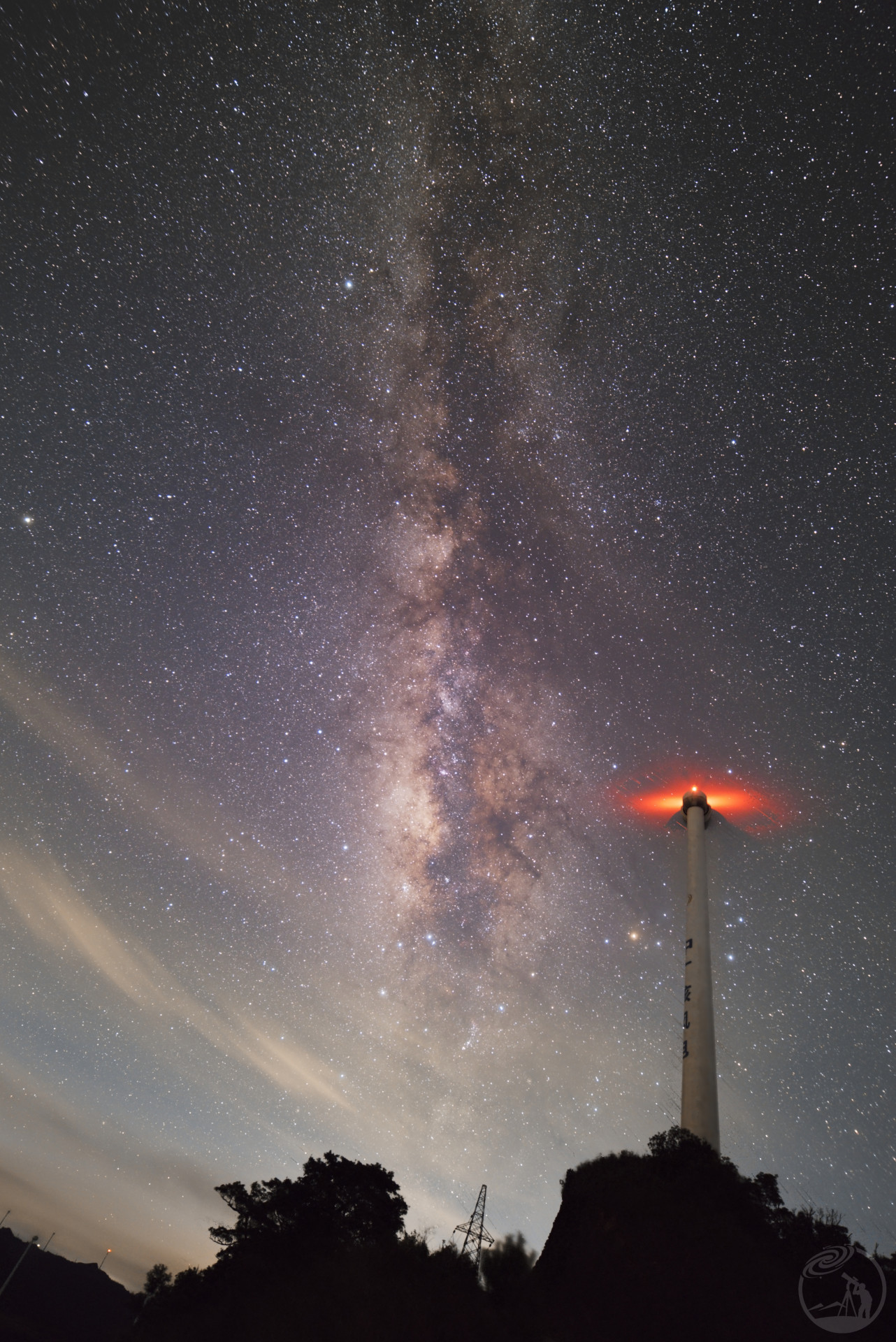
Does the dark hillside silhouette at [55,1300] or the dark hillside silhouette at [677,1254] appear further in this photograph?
the dark hillside silhouette at [55,1300]

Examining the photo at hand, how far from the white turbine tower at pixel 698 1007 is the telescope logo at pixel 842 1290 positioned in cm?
690

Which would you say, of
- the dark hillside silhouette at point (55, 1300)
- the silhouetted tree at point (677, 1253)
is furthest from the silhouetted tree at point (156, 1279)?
the silhouetted tree at point (677, 1253)

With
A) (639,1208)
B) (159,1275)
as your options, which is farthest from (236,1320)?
(159,1275)

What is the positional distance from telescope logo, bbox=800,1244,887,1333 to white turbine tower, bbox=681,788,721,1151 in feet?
22.7

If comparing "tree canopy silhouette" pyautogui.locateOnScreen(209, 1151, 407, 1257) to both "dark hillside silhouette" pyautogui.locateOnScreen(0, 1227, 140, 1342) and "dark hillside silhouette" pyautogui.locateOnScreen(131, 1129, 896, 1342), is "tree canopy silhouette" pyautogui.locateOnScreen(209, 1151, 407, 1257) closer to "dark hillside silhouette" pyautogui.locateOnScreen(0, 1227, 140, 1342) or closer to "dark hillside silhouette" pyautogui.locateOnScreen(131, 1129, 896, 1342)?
"dark hillside silhouette" pyautogui.locateOnScreen(131, 1129, 896, 1342)

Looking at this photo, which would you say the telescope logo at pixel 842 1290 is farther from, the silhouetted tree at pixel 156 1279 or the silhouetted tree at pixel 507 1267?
the silhouetted tree at pixel 156 1279

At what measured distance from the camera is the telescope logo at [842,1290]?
16875 millimetres

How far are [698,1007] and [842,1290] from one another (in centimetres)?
1342

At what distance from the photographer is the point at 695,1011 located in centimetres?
3105

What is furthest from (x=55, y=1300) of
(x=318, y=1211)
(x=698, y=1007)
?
(x=698, y=1007)

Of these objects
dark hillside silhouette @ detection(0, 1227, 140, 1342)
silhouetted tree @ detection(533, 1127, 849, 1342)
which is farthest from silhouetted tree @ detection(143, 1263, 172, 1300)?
silhouetted tree @ detection(533, 1127, 849, 1342)

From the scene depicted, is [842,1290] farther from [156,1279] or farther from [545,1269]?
[156,1279]

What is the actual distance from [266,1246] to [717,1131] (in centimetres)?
1981

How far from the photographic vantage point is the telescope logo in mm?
16875
